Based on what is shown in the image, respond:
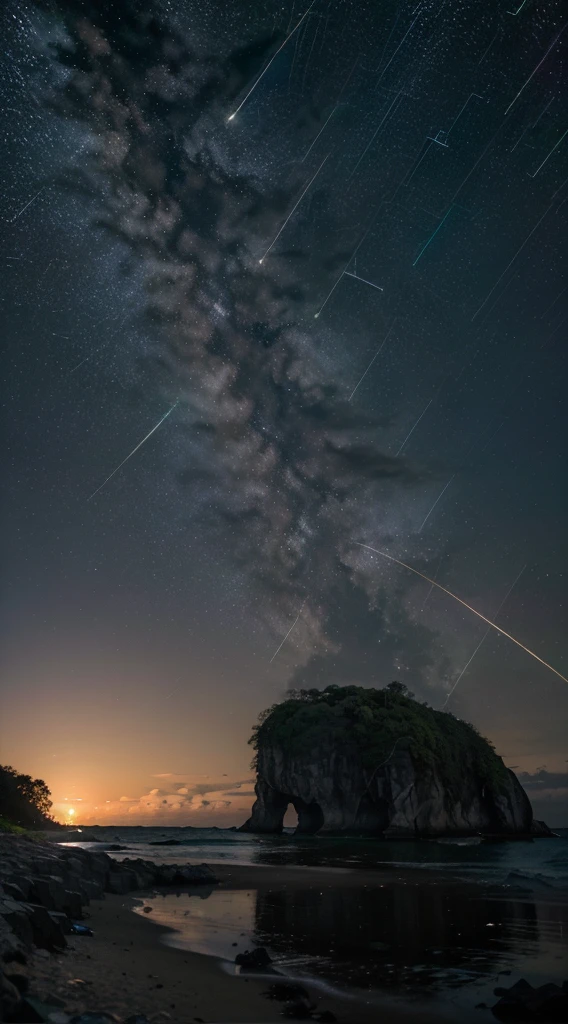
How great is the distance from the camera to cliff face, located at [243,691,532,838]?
259ft

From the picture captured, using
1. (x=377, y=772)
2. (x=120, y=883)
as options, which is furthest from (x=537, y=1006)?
(x=377, y=772)

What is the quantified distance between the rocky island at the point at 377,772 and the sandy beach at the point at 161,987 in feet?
235

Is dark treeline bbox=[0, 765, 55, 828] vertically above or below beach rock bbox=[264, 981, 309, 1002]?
below

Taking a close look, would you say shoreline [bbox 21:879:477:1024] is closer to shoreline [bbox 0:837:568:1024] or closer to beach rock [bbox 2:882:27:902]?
shoreline [bbox 0:837:568:1024]

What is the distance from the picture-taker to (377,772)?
8050 cm

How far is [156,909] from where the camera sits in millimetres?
17391

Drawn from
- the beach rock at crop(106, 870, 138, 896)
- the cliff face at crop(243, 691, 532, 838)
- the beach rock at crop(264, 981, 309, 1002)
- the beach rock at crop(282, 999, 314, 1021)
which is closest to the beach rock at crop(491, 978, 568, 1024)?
the beach rock at crop(282, 999, 314, 1021)

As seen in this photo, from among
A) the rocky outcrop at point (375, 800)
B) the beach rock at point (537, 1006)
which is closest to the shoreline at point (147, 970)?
the beach rock at point (537, 1006)

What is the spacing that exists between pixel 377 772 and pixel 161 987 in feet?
256

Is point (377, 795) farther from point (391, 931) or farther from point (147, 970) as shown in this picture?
point (147, 970)

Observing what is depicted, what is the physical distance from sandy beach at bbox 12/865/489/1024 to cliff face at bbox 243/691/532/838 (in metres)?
73.1

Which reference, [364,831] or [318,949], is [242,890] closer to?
[318,949]

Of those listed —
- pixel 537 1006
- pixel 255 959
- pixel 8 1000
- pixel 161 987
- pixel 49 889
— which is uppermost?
pixel 8 1000

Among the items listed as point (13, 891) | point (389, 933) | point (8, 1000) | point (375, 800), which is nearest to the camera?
point (8, 1000)
